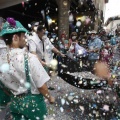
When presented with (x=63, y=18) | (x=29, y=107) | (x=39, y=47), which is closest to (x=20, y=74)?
(x=29, y=107)

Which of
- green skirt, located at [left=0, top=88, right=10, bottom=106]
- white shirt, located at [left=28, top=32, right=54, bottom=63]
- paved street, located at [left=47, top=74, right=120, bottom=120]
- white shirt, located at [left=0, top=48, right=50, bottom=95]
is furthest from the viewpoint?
white shirt, located at [left=28, top=32, right=54, bottom=63]

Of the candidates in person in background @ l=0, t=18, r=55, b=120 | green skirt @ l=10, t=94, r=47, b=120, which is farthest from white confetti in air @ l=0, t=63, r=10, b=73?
green skirt @ l=10, t=94, r=47, b=120

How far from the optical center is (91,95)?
5.90m

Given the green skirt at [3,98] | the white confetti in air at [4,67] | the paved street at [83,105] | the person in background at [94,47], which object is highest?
the white confetti in air at [4,67]

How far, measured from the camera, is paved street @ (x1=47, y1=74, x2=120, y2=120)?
4668 mm

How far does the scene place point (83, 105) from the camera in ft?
17.0

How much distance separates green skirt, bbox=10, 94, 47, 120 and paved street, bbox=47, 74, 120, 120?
207 cm

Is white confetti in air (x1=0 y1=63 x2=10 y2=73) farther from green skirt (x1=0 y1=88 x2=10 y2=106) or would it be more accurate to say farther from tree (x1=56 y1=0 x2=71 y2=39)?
tree (x1=56 y1=0 x2=71 y2=39)

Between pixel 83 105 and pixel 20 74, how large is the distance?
2966mm

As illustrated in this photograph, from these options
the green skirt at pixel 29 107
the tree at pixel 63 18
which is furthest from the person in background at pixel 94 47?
the green skirt at pixel 29 107

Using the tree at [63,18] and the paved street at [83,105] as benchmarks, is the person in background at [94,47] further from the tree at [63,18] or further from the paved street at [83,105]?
the tree at [63,18]

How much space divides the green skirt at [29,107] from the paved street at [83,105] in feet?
6.79

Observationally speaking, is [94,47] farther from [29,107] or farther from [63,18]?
[29,107]

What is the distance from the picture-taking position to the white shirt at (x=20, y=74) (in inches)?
95.0
